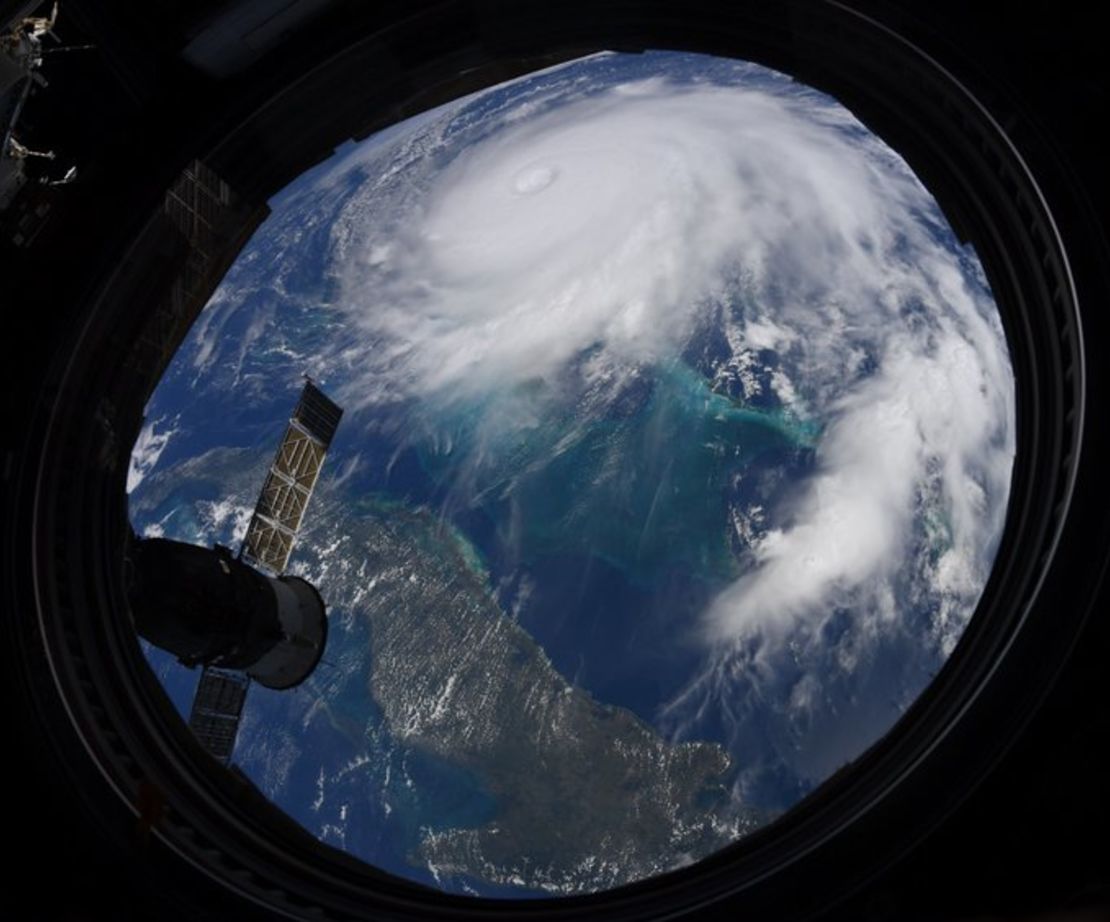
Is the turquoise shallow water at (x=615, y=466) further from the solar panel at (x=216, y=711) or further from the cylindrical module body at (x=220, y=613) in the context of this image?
the cylindrical module body at (x=220, y=613)

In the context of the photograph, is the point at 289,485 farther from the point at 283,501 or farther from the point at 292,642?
the point at 292,642

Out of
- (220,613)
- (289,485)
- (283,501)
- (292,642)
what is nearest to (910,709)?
(220,613)

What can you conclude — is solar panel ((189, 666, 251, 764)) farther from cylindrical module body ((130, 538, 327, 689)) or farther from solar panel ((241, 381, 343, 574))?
solar panel ((241, 381, 343, 574))

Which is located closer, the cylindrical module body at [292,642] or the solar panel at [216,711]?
the cylindrical module body at [292,642]

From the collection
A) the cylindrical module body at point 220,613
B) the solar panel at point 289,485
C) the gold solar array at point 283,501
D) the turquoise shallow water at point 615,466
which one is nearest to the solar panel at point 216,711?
the cylindrical module body at point 220,613

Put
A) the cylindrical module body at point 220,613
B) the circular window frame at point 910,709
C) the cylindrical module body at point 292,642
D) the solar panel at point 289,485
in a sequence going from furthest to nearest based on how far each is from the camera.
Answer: the solar panel at point 289,485 → the cylindrical module body at point 292,642 → the cylindrical module body at point 220,613 → the circular window frame at point 910,709

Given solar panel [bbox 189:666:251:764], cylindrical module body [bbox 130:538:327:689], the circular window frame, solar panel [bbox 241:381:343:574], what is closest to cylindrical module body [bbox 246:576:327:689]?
cylindrical module body [bbox 130:538:327:689]

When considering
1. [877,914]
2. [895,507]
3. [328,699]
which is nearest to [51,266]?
[877,914]
